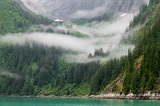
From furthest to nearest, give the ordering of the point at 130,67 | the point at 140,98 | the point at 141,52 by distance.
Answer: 1. the point at 141,52
2. the point at 130,67
3. the point at 140,98

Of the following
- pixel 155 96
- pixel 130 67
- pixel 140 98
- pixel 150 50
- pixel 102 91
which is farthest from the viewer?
pixel 102 91

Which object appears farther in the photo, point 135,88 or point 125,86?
point 125,86

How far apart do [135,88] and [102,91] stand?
50.4m

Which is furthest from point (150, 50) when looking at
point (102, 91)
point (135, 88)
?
point (102, 91)

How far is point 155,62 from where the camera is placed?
5822 inches

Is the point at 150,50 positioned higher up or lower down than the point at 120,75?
higher up

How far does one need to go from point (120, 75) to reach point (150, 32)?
30857mm

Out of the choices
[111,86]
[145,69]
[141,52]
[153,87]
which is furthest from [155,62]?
[111,86]

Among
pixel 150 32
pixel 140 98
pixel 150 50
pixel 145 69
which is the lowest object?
pixel 140 98

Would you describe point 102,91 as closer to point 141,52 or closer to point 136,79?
point 141,52

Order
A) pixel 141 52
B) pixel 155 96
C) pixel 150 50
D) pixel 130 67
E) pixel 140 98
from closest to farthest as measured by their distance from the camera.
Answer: pixel 155 96
pixel 140 98
pixel 150 50
pixel 130 67
pixel 141 52

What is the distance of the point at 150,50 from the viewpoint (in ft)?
522

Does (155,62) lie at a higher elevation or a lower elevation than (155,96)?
higher

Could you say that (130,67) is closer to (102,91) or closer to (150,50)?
(150,50)
